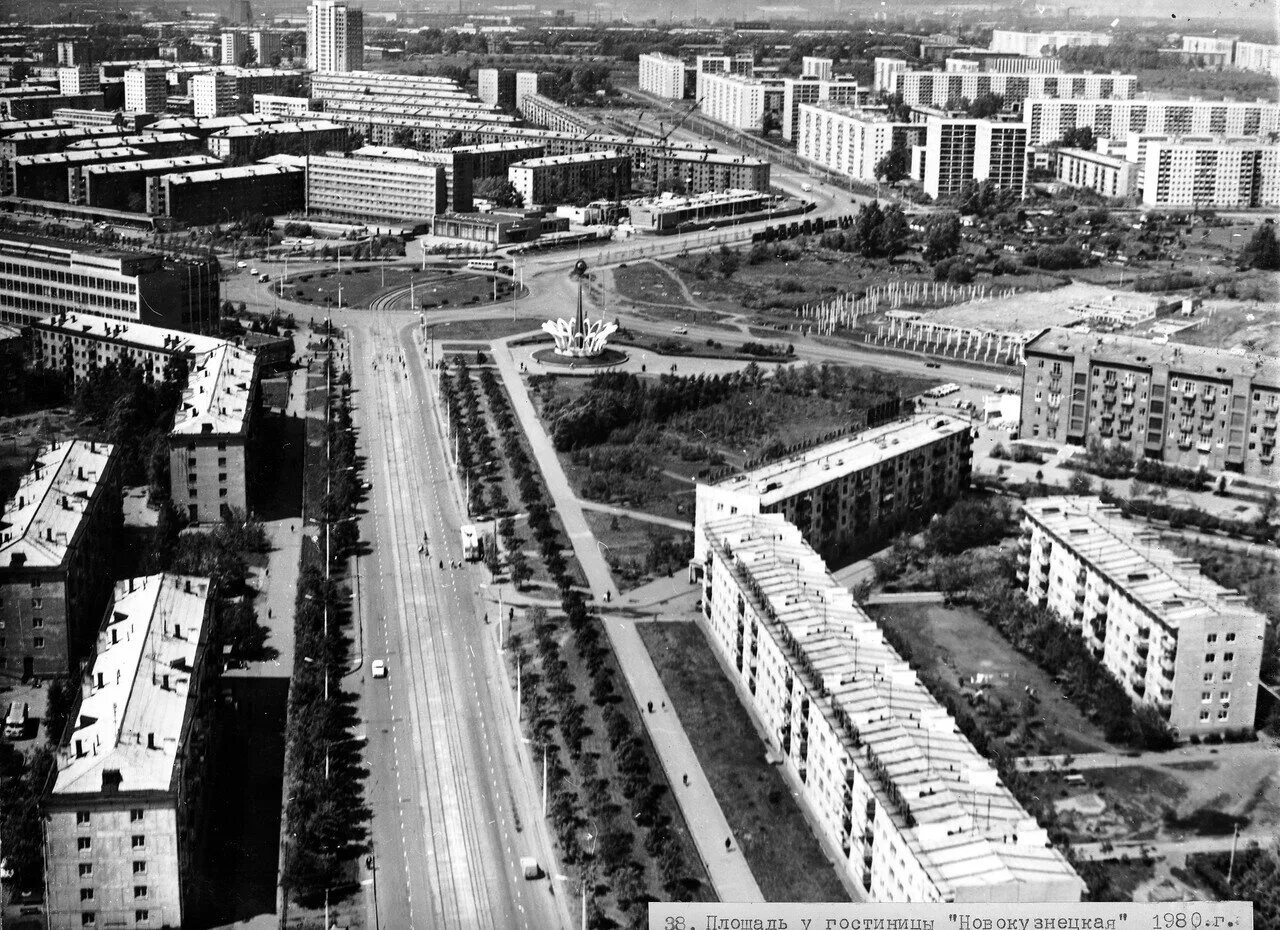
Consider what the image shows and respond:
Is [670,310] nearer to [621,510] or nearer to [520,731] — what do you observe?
[621,510]

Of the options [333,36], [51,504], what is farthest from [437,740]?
[333,36]

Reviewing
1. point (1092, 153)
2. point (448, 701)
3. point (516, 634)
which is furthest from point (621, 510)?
point (1092, 153)

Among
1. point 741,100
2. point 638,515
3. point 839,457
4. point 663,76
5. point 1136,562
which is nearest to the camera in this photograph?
point 1136,562

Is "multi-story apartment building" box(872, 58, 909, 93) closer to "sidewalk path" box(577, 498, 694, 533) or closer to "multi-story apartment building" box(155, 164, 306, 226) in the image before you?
"multi-story apartment building" box(155, 164, 306, 226)

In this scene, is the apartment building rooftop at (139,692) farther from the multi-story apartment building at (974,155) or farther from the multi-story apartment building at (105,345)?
the multi-story apartment building at (974,155)

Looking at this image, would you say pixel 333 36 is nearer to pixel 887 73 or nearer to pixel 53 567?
pixel 887 73

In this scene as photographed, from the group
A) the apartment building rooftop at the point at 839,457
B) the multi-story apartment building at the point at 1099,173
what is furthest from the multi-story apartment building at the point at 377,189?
the apartment building rooftop at the point at 839,457
